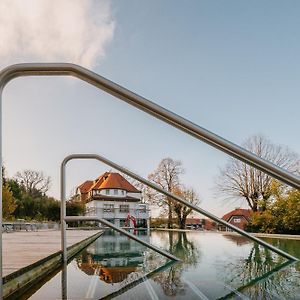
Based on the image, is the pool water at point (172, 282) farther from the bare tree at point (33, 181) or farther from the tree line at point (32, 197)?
the bare tree at point (33, 181)

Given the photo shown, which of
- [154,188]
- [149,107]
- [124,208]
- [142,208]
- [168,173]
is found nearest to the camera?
[149,107]

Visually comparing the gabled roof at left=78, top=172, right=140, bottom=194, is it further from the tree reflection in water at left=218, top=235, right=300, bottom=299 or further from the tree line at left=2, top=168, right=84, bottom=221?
the tree reflection in water at left=218, top=235, right=300, bottom=299

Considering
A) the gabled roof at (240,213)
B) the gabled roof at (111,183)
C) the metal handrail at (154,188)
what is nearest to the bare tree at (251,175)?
the gabled roof at (240,213)

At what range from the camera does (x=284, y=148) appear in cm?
2378

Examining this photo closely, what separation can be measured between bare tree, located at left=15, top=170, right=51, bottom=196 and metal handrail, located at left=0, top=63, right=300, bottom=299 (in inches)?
1286

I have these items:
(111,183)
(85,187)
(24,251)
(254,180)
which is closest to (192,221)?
(254,180)

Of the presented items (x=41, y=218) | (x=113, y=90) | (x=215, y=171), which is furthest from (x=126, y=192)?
(x=113, y=90)

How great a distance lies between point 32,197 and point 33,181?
233cm

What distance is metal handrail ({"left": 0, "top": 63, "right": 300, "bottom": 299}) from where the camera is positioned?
141 centimetres

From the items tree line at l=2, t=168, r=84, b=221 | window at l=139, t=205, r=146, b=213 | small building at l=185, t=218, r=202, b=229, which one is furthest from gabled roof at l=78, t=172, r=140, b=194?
window at l=139, t=205, r=146, b=213

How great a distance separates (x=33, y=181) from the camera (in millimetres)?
34531

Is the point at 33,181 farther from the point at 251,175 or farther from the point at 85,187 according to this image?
the point at 251,175

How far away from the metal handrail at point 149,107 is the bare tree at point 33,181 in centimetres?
3265

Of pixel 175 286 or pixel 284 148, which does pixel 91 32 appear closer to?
pixel 175 286
